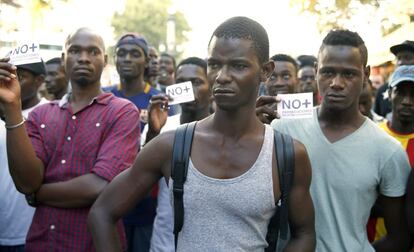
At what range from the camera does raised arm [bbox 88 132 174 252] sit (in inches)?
103

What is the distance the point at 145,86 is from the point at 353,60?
10.6ft

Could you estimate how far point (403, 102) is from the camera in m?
4.07

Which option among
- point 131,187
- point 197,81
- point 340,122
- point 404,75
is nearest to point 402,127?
point 404,75

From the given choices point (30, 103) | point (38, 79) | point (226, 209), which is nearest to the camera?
point (226, 209)

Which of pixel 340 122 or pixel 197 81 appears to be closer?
pixel 340 122

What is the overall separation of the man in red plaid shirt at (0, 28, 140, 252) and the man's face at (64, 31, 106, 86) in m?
0.02

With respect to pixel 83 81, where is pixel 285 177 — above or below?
below

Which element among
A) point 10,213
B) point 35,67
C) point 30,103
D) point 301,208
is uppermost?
point 35,67

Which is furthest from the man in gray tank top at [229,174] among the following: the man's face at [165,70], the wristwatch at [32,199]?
the man's face at [165,70]

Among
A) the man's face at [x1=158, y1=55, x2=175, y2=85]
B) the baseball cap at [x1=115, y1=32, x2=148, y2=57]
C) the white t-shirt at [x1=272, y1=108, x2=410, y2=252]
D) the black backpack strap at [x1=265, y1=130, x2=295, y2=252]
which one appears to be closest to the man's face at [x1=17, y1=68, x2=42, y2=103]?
the baseball cap at [x1=115, y1=32, x2=148, y2=57]

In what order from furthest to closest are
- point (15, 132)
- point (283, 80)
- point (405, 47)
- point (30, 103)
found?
point (283, 80)
point (405, 47)
point (30, 103)
point (15, 132)

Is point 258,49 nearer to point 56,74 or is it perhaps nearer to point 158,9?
point 56,74

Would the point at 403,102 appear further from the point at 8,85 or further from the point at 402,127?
Result: the point at 8,85

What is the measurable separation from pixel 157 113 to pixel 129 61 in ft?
5.92
